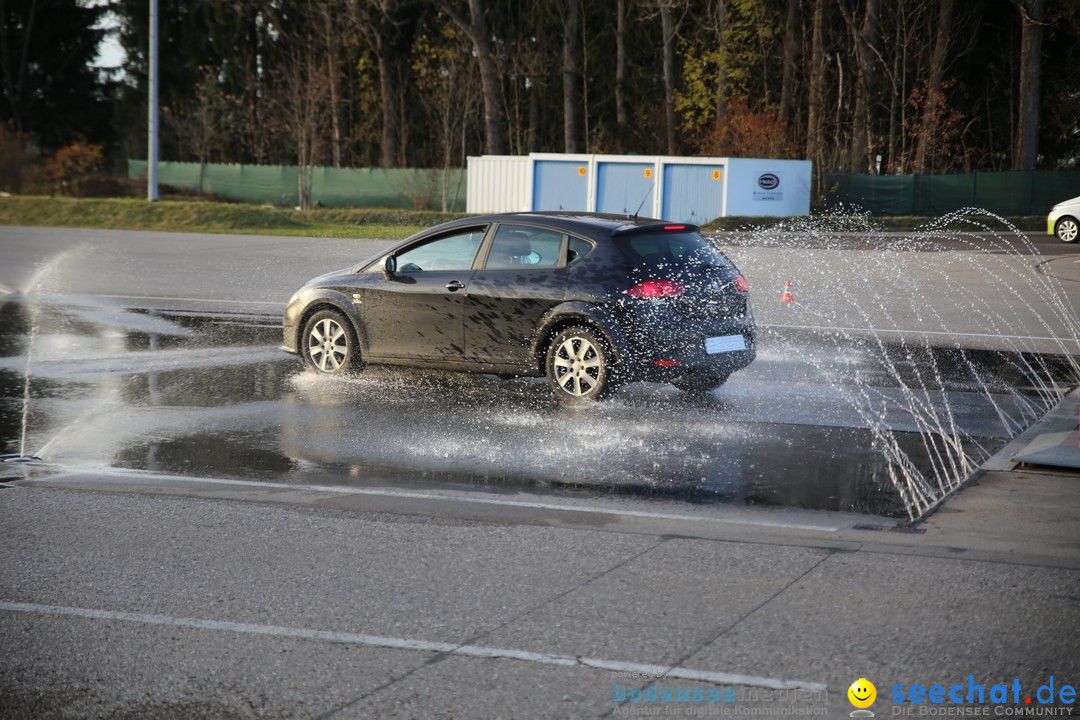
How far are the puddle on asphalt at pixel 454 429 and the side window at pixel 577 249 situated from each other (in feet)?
4.16

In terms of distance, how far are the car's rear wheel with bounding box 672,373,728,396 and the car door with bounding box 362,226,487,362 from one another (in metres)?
2.01

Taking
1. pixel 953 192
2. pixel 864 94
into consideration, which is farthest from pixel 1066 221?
pixel 864 94

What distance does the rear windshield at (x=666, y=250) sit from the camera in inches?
410

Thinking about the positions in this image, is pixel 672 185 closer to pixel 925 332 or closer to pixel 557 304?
pixel 925 332

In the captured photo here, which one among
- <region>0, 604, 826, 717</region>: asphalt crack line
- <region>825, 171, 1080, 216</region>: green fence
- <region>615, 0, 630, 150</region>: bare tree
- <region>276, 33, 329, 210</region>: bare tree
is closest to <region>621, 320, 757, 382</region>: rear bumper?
<region>0, 604, 826, 717</region>: asphalt crack line

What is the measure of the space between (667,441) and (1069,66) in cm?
5543

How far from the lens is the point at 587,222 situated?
35.3ft

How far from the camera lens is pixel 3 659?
4.83 meters

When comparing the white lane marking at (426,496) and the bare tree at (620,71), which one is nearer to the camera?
the white lane marking at (426,496)

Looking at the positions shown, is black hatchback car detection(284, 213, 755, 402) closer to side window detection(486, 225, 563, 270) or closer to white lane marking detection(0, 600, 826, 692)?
side window detection(486, 225, 563, 270)

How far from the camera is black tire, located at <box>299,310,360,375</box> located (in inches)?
463

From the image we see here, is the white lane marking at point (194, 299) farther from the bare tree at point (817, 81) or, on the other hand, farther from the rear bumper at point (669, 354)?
the bare tree at point (817, 81)

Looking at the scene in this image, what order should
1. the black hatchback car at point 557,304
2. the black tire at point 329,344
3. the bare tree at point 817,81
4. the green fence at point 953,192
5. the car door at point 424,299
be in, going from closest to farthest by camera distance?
the black hatchback car at point 557,304 < the car door at point 424,299 < the black tire at point 329,344 < the green fence at point 953,192 < the bare tree at point 817,81

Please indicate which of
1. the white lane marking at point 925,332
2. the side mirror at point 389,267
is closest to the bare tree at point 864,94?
the white lane marking at point 925,332
